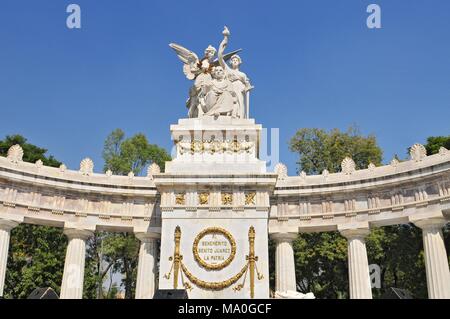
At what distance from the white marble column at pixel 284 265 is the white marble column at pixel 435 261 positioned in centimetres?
978

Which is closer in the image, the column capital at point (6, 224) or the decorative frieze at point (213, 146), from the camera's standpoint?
the decorative frieze at point (213, 146)

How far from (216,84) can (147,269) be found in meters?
15.4

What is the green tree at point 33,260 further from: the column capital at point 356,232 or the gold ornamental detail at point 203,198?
the column capital at point 356,232

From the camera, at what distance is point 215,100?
100 feet

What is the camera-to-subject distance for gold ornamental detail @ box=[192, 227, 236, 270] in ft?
84.5

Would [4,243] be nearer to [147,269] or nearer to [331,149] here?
[147,269]

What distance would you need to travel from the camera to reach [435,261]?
110 feet

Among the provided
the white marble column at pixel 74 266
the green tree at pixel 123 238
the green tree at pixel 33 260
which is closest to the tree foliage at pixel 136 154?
→ the green tree at pixel 123 238

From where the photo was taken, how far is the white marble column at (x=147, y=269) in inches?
1412

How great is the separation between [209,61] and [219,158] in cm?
749

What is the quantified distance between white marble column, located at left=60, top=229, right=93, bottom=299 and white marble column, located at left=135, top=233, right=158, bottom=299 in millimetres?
4438

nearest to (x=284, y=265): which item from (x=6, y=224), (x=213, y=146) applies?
(x=213, y=146)
